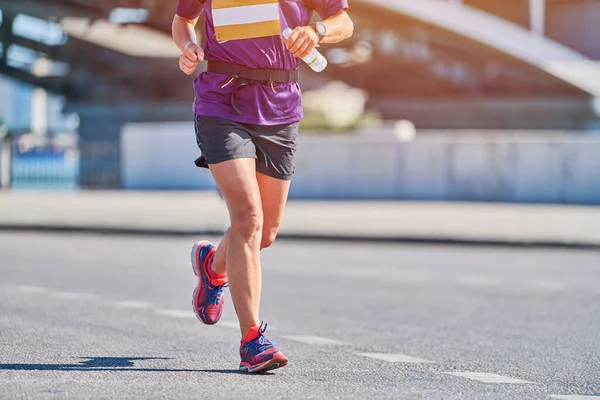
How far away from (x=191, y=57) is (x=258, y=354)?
124cm

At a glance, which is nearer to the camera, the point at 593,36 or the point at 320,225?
the point at 320,225

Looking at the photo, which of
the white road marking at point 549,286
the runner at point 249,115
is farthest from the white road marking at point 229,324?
the white road marking at point 549,286

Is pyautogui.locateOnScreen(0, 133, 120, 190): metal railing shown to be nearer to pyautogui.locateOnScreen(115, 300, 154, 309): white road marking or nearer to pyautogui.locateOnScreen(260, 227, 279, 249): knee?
pyautogui.locateOnScreen(115, 300, 154, 309): white road marking

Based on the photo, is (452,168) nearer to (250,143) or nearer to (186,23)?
(186,23)

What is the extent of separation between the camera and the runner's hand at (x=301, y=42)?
5.10 meters

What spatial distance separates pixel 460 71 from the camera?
194ft

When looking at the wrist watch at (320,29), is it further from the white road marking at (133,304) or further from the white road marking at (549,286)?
the white road marking at (549,286)

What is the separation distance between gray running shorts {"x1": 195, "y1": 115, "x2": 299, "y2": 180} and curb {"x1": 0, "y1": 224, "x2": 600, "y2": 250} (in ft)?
31.3

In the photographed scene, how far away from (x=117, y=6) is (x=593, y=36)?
25590mm

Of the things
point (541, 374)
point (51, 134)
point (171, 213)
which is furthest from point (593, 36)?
point (541, 374)

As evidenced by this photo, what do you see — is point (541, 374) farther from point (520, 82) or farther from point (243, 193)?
point (520, 82)

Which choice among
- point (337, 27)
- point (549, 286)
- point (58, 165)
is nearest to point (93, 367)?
point (337, 27)

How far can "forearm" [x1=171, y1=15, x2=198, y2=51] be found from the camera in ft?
18.2

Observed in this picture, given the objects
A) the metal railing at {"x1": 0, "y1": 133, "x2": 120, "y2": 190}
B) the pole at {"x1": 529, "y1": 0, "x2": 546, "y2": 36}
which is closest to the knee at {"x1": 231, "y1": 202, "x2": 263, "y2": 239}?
the metal railing at {"x1": 0, "y1": 133, "x2": 120, "y2": 190}
